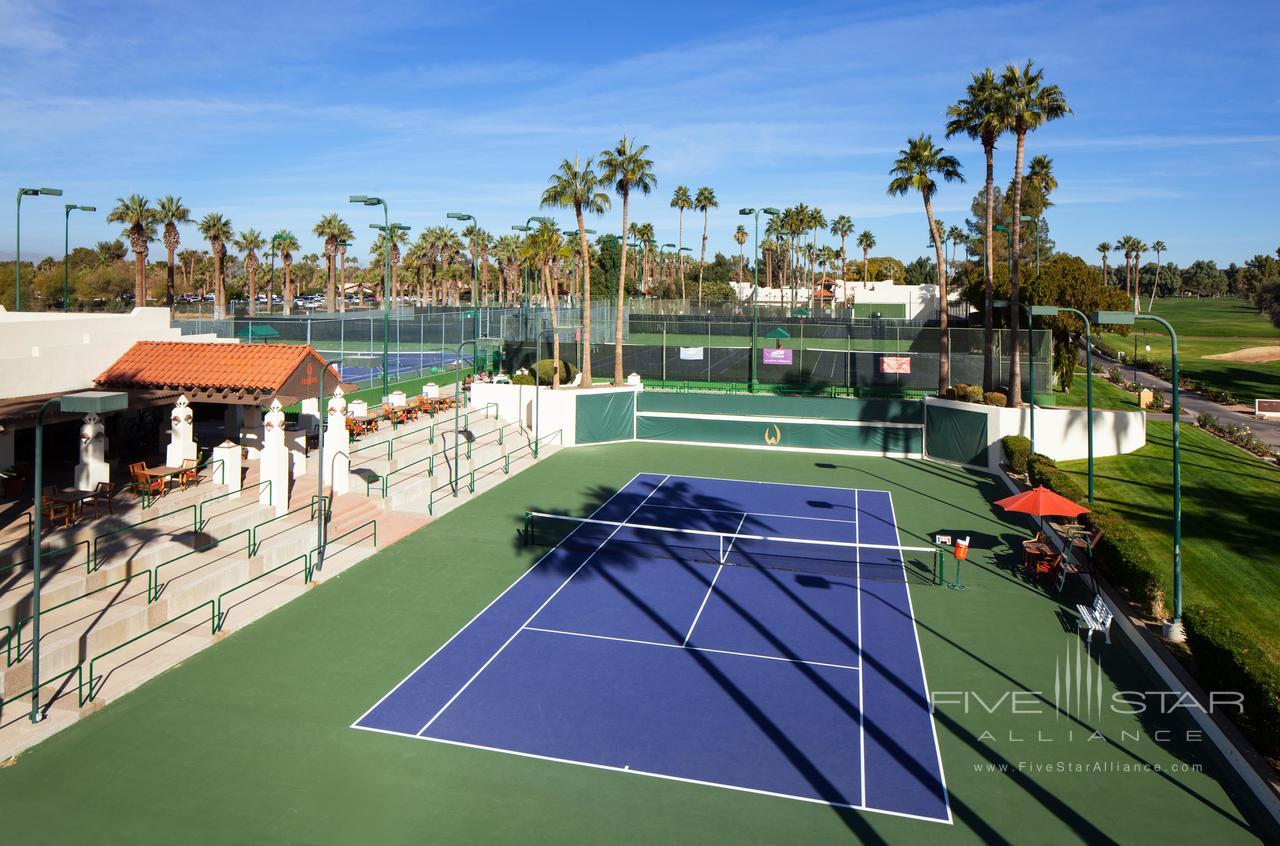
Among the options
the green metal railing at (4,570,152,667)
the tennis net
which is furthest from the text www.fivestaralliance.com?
the green metal railing at (4,570,152,667)

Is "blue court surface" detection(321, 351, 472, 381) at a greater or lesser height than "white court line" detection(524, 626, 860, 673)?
greater

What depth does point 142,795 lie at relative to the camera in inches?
481

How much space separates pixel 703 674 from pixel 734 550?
7847mm

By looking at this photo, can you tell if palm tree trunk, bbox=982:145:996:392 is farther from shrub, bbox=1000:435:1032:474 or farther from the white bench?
the white bench

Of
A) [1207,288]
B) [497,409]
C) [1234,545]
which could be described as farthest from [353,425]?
[1207,288]

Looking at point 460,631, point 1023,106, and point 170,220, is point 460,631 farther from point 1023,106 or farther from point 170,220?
point 170,220

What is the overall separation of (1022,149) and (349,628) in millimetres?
34513

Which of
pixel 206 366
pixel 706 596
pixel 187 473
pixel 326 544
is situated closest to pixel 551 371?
pixel 206 366

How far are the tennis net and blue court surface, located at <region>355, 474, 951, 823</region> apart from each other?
0.07 meters

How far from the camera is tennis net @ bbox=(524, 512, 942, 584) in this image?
22.4 metres

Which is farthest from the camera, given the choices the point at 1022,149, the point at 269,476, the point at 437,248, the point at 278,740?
the point at 437,248

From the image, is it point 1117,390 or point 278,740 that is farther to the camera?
point 1117,390

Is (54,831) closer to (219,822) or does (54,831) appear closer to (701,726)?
(219,822)

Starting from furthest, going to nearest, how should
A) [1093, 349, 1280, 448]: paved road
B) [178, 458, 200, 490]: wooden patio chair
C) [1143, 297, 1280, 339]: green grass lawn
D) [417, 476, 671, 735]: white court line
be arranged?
[1143, 297, 1280, 339]: green grass lawn, [1093, 349, 1280, 448]: paved road, [178, 458, 200, 490]: wooden patio chair, [417, 476, 671, 735]: white court line
